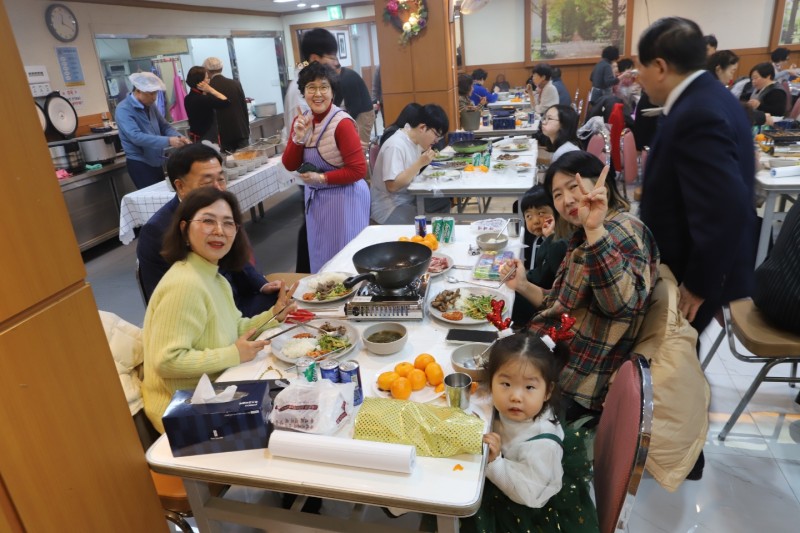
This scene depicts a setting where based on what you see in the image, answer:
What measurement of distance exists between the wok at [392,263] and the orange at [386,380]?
41cm

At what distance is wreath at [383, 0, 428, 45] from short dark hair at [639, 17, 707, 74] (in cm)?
435

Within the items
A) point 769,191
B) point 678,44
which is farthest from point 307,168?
point 769,191

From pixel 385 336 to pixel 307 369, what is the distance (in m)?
0.36

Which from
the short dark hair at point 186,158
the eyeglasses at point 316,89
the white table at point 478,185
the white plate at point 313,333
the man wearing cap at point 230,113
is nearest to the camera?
the white plate at point 313,333

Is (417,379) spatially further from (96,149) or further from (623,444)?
(96,149)

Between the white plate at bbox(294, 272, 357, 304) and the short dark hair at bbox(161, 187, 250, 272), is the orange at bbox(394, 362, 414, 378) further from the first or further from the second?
the short dark hair at bbox(161, 187, 250, 272)

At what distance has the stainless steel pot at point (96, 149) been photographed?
535cm

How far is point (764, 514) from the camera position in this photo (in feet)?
6.29

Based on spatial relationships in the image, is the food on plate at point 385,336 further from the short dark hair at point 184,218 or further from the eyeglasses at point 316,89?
the eyeglasses at point 316,89

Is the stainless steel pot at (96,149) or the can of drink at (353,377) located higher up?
the stainless steel pot at (96,149)

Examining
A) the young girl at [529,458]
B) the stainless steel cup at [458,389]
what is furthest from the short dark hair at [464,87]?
the stainless steel cup at [458,389]

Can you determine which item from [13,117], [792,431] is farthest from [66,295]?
[792,431]

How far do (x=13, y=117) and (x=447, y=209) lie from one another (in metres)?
3.38

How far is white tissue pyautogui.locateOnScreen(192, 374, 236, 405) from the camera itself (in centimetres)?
128
